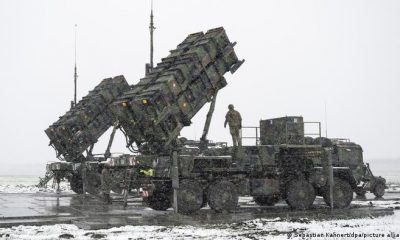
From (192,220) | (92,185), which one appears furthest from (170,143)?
(92,185)

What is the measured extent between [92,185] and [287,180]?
35.3ft

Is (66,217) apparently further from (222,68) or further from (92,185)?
(92,185)

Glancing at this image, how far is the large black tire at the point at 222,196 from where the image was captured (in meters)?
15.1

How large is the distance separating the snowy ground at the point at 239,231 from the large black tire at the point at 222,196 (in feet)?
7.57

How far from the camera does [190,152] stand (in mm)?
15133

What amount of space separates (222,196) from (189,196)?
41.0 inches

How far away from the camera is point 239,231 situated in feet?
37.2

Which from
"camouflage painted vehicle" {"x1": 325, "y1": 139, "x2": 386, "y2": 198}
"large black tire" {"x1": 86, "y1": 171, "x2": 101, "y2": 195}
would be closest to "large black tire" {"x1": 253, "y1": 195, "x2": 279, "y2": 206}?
"camouflage painted vehicle" {"x1": 325, "y1": 139, "x2": 386, "y2": 198}

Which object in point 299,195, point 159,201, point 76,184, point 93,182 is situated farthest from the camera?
point 76,184

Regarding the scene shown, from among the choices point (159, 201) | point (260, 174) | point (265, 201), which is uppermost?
point (260, 174)

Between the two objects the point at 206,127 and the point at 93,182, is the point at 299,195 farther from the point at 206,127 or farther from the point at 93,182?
the point at 93,182

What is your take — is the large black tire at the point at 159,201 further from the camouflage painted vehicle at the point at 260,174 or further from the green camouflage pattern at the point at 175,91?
the green camouflage pattern at the point at 175,91

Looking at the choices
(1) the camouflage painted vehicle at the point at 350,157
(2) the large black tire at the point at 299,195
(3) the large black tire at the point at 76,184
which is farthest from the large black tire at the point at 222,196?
(3) the large black tire at the point at 76,184

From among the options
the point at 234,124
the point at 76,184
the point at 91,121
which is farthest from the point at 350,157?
the point at 76,184
